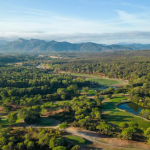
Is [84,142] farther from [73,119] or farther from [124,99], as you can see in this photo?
[124,99]

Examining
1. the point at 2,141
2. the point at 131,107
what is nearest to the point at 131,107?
the point at 131,107

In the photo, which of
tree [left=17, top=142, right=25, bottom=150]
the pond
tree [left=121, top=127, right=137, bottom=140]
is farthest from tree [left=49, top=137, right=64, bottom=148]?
the pond

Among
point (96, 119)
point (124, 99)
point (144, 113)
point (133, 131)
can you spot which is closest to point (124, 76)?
point (124, 99)

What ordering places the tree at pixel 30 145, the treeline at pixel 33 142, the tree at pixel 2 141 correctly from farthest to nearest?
the tree at pixel 2 141, the tree at pixel 30 145, the treeline at pixel 33 142

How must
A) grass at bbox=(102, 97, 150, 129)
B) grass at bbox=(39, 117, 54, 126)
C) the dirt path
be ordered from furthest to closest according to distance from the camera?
1. grass at bbox=(102, 97, 150, 129)
2. grass at bbox=(39, 117, 54, 126)
3. the dirt path

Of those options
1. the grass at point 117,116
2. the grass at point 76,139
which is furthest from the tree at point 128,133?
the grass at point 76,139

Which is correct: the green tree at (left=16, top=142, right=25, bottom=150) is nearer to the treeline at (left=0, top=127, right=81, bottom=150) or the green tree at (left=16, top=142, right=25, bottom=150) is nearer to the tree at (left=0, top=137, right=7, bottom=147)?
the treeline at (left=0, top=127, right=81, bottom=150)

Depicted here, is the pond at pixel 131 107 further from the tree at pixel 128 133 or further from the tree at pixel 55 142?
the tree at pixel 55 142

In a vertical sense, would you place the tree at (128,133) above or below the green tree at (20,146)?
above

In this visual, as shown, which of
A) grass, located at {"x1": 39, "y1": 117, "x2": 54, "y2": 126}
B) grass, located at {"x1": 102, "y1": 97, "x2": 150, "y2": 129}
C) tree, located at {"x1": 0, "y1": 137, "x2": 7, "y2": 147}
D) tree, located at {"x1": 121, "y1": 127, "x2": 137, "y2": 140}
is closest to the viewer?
tree, located at {"x1": 0, "y1": 137, "x2": 7, "y2": 147}
